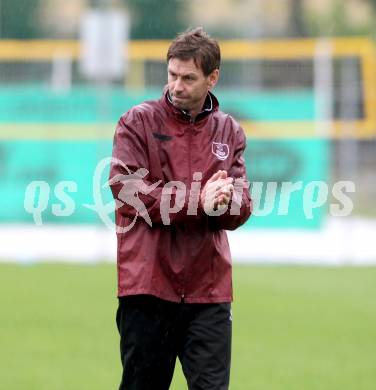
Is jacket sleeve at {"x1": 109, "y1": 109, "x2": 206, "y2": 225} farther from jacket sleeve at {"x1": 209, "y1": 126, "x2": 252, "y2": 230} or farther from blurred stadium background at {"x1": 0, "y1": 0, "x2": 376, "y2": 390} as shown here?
blurred stadium background at {"x1": 0, "y1": 0, "x2": 376, "y2": 390}

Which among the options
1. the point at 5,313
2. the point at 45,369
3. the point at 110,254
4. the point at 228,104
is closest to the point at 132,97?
the point at 228,104

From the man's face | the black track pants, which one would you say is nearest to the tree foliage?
the man's face

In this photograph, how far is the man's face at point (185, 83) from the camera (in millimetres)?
5324

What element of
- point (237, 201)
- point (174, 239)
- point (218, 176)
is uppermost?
point (218, 176)

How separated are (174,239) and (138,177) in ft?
1.07

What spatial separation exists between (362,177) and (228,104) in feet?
15.4

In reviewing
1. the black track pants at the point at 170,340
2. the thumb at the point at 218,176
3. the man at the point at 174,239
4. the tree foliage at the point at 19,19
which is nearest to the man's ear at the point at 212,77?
the man at the point at 174,239

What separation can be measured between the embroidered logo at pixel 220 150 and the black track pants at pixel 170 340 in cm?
69

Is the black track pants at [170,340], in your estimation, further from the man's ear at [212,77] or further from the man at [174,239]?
the man's ear at [212,77]

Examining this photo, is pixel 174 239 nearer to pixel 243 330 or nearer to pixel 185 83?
pixel 185 83

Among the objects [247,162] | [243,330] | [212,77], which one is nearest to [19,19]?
[247,162]

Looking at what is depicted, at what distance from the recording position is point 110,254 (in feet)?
57.2

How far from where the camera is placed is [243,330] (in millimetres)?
10180

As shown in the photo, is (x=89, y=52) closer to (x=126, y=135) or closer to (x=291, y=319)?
(x=291, y=319)
